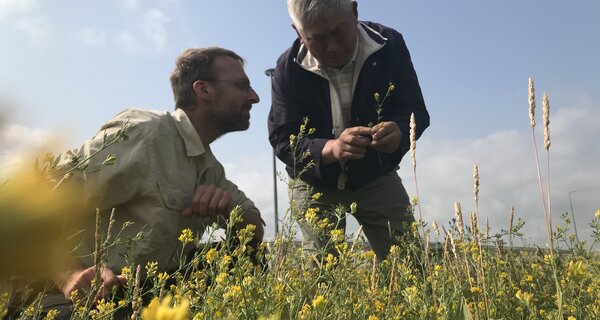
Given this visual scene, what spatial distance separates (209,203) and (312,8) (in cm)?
126

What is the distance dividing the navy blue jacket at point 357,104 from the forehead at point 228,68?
0.35m

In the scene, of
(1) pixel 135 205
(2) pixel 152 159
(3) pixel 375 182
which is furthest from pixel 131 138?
(3) pixel 375 182

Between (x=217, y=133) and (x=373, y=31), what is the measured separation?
1.25 meters

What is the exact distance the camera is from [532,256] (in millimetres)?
3592

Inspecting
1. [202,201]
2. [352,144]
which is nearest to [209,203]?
[202,201]

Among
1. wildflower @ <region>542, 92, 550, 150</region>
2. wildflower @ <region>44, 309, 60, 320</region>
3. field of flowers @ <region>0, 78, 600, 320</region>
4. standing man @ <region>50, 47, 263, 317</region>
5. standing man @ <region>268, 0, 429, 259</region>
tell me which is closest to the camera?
field of flowers @ <region>0, 78, 600, 320</region>

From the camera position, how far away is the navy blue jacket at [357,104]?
3.49 meters

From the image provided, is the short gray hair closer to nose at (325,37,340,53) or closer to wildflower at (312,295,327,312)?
nose at (325,37,340,53)

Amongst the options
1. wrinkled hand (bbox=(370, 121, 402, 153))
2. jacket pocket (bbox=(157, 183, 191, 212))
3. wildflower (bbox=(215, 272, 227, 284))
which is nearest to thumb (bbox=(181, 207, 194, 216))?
jacket pocket (bbox=(157, 183, 191, 212))

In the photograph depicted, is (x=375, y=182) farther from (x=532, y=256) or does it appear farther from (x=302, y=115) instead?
(x=532, y=256)

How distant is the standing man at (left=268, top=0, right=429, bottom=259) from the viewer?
3.43 metres

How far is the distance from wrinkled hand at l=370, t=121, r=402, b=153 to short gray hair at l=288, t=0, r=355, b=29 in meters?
0.77

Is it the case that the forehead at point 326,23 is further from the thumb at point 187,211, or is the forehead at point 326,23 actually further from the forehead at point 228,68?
the thumb at point 187,211

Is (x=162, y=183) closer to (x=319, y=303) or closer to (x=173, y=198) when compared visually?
(x=173, y=198)
